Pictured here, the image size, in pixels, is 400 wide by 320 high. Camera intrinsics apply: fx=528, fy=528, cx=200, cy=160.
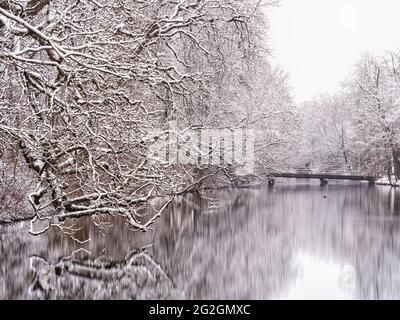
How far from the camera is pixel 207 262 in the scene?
9.29 m

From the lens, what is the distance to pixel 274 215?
17641mm

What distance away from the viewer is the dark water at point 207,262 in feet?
23.8

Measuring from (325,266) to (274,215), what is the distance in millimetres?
8019

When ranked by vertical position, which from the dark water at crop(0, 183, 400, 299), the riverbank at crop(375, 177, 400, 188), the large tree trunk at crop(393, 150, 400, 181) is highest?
the large tree trunk at crop(393, 150, 400, 181)

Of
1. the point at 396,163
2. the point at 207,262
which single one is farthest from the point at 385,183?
the point at 207,262

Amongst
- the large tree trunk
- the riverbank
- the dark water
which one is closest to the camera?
the dark water

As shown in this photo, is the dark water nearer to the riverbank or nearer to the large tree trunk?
the large tree trunk

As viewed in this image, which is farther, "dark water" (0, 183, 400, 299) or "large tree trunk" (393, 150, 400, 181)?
"large tree trunk" (393, 150, 400, 181)

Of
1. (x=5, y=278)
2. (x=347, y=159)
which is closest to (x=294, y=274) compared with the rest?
(x=5, y=278)

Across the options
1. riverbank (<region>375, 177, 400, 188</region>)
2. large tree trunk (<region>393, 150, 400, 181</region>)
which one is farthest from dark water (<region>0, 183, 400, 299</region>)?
riverbank (<region>375, 177, 400, 188</region>)

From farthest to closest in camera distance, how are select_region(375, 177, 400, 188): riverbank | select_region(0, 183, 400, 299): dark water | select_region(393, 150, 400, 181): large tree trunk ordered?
select_region(375, 177, 400, 188): riverbank → select_region(393, 150, 400, 181): large tree trunk → select_region(0, 183, 400, 299): dark water

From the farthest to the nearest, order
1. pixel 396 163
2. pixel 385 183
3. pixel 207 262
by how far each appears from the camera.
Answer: pixel 385 183 → pixel 396 163 → pixel 207 262

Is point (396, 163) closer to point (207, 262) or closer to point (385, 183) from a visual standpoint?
point (385, 183)

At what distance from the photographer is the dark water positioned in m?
7.25
